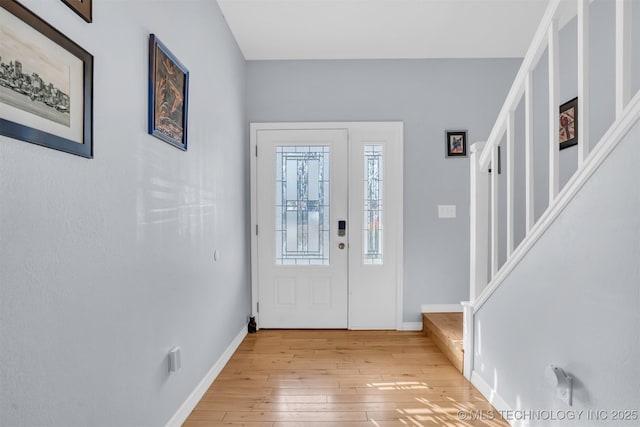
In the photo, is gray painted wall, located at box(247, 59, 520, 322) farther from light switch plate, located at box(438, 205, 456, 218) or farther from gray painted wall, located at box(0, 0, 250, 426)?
gray painted wall, located at box(0, 0, 250, 426)

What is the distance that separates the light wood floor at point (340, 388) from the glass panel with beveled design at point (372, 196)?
95 centimetres

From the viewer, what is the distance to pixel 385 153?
3.45 metres

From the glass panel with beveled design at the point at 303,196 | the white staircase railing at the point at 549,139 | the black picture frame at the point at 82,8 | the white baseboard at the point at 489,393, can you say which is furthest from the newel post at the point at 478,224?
the black picture frame at the point at 82,8

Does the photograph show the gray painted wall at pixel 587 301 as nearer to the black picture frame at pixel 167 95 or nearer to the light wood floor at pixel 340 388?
the light wood floor at pixel 340 388

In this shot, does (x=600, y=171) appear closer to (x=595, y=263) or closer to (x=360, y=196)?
(x=595, y=263)

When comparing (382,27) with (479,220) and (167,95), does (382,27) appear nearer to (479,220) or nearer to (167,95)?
(479,220)

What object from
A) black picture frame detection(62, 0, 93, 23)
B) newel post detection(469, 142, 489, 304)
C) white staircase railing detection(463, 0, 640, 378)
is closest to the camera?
black picture frame detection(62, 0, 93, 23)

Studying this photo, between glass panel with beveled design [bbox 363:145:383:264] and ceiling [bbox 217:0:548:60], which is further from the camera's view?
glass panel with beveled design [bbox 363:145:383:264]

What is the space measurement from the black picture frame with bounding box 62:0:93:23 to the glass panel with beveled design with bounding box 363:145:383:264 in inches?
101

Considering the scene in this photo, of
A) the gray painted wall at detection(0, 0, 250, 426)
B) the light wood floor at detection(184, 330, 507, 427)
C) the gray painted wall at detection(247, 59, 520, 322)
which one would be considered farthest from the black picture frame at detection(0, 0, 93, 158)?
the gray painted wall at detection(247, 59, 520, 322)

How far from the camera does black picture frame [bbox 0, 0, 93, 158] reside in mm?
902

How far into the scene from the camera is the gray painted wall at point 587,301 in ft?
3.89

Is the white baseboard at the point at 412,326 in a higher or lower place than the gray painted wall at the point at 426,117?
lower

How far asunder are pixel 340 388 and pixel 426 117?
A: 2509 mm
